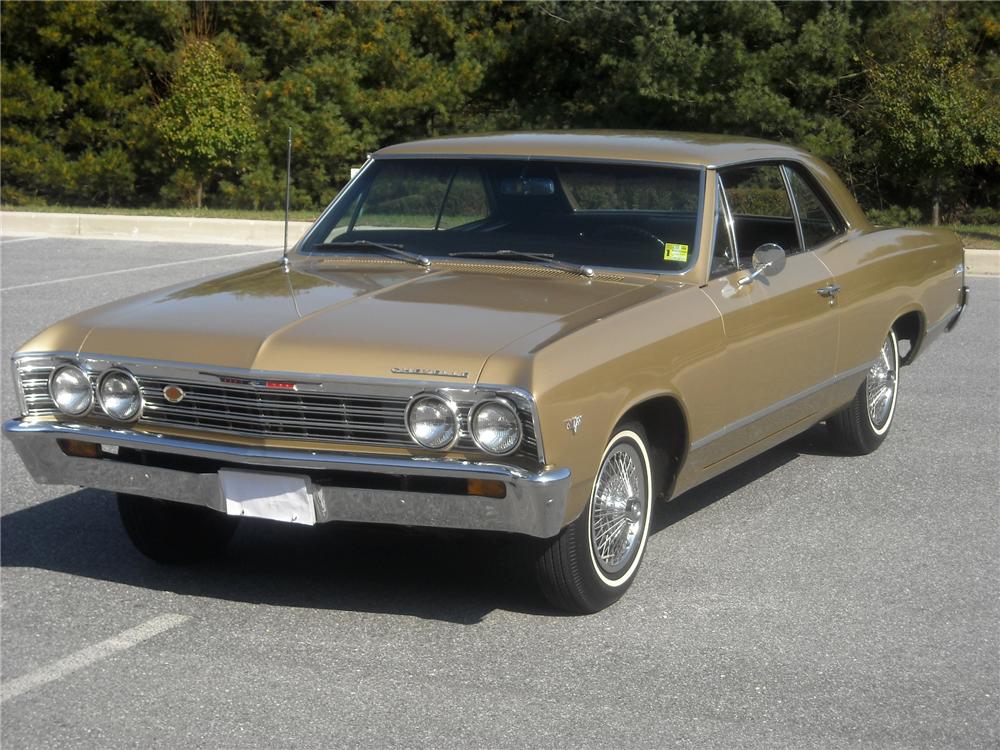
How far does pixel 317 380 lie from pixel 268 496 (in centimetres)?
43

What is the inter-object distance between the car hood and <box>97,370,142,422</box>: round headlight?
0.08 m

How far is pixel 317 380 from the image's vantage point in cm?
459

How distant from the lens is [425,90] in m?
28.9

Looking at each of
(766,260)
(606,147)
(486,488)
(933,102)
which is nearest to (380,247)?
(606,147)

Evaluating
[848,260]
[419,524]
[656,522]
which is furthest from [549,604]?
[848,260]

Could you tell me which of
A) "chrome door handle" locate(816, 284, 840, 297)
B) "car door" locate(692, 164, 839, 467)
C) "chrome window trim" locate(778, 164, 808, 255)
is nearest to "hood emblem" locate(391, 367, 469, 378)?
"car door" locate(692, 164, 839, 467)

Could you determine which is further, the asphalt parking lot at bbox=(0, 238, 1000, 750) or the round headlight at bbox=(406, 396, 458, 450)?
the round headlight at bbox=(406, 396, 458, 450)

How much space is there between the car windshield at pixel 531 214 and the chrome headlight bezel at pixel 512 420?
143cm

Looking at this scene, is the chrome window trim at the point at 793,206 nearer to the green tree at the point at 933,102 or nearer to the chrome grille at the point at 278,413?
the chrome grille at the point at 278,413

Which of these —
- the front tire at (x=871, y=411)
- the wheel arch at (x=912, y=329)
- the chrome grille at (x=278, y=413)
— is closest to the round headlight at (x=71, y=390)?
the chrome grille at (x=278, y=413)

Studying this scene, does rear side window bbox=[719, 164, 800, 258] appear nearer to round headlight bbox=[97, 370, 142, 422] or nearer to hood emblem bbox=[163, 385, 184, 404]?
hood emblem bbox=[163, 385, 184, 404]

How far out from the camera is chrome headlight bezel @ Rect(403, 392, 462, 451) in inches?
176

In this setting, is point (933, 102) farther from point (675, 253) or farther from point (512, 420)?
point (512, 420)

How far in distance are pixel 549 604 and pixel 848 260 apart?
2.75 meters
